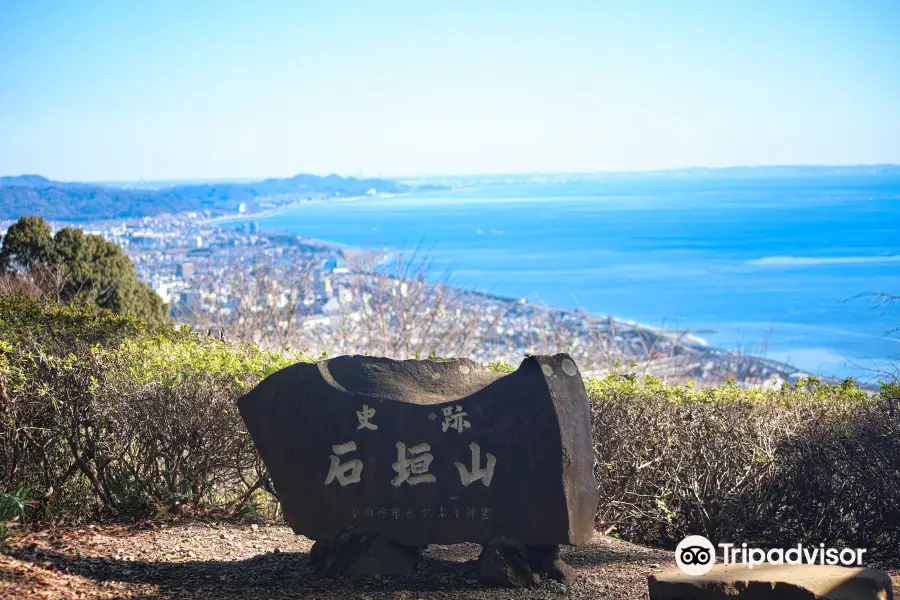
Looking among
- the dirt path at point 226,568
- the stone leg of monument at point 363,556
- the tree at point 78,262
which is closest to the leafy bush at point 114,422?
the dirt path at point 226,568

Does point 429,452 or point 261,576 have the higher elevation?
point 429,452

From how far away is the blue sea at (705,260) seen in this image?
23.1 meters

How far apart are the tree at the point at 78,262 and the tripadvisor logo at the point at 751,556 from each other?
1002 centimetres

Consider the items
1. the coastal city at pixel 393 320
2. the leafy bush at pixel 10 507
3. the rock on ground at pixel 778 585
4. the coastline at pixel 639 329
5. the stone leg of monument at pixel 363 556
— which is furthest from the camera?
the coastline at pixel 639 329

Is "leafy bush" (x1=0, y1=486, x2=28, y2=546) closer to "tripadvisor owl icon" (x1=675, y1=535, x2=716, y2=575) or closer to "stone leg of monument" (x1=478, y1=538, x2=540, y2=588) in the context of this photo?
"stone leg of monument" (x1=478, y1=538, x2=540, y2=588)

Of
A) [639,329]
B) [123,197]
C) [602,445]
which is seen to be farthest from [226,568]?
[123,197]

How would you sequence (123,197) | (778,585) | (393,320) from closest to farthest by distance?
(778,585), (393,320), (123,197)

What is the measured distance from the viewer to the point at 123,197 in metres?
30.0

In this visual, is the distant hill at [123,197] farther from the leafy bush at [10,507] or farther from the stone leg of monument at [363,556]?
the stone leg of monument at [363,556]

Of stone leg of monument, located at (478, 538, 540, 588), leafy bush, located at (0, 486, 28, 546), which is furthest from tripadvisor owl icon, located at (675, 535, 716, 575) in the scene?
→ leafy bush, located at (0, 486, 28, 546)

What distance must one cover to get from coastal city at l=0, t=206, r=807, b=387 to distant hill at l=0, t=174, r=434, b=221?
413cm

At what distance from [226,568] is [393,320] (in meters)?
10.3

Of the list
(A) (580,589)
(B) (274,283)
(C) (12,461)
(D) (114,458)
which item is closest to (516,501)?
(A) (580,589)

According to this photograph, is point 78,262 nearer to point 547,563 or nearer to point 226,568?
point 226,568
